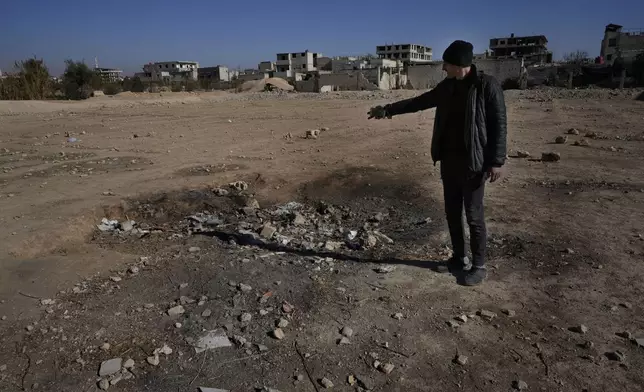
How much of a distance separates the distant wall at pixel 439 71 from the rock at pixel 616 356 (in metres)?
38.4

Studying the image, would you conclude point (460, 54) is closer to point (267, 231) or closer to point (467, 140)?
point (467, 140)

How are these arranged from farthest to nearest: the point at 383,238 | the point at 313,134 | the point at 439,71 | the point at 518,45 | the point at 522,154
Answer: the point at 518,45 < the point at 439,71 < the point at 313,134 < the point at 522,154 < the point at 383,238

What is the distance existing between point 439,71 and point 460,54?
157ft

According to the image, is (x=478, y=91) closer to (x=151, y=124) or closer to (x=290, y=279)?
(x=290, y=279)

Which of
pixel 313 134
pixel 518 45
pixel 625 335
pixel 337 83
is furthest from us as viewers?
pixel 518 45

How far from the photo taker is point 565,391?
90.4 inches

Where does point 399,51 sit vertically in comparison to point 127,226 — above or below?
above

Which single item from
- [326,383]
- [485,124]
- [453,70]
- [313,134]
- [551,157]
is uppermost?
[453,70]

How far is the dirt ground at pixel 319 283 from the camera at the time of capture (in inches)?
98.4

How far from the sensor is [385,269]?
3631 millimetres

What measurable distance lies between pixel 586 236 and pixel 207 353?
349 centimetres

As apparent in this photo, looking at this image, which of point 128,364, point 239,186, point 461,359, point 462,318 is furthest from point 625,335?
point 239,186

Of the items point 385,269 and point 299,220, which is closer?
point 385,269

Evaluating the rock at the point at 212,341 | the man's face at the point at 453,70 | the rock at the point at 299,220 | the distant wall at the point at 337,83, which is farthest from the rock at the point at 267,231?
the distant wall at the point at 337,83
